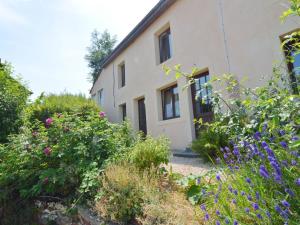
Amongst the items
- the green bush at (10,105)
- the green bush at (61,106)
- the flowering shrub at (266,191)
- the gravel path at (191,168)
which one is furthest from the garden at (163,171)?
the green bush at (61,106)

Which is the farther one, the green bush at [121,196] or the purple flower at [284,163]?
the green bush at [121,196]

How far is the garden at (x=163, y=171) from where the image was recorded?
5.38 feet

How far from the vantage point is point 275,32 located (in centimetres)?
486

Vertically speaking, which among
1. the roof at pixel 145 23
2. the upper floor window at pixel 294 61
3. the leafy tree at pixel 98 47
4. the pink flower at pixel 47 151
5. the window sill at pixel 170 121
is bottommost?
the pink flower at pixel 47 151

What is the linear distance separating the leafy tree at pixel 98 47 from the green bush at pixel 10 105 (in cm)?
2358

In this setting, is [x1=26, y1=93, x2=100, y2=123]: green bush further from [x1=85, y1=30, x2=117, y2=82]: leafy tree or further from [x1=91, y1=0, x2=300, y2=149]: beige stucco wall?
[x1=85, y1=30, x2=117, y2=82]: leafy tree

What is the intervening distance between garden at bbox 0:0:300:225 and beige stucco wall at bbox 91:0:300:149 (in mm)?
1824

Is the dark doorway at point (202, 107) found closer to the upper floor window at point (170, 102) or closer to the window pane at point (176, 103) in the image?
the window pane at point (176, 103)

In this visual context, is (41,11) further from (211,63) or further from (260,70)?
(260,70)

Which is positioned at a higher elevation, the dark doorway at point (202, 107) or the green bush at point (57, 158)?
the dark doorway at point (202, 107)

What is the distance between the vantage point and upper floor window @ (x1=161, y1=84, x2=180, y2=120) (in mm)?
8281

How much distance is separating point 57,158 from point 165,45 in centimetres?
705

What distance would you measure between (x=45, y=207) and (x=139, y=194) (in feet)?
6.25

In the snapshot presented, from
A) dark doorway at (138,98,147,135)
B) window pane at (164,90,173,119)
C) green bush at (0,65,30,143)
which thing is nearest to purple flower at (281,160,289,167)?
green bush at (0,65,30,143)
